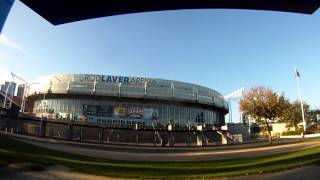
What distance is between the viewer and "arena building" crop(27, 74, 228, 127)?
93.5m

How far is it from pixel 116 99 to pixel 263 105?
1973 inches

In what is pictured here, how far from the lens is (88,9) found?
6.06 metres

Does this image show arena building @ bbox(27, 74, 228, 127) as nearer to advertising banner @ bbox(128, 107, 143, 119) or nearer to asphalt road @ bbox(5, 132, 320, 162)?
advertising banner @ bbox(128, 107, 143, 119)

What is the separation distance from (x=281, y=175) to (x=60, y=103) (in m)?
90.6

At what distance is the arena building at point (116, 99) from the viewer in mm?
93500

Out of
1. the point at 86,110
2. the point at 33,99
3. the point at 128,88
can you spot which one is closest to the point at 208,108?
the point at 128,88

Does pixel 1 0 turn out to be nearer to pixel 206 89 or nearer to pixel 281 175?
pixel 281 175

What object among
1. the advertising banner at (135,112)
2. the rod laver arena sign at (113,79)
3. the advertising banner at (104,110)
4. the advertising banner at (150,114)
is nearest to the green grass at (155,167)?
the advertising banner at (104,110)

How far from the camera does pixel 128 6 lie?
609 cm

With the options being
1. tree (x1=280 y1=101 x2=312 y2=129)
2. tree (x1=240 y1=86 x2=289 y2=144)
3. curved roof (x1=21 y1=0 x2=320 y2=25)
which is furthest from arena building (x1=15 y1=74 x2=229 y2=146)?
curved roof (x1=21 y1=0 x2=320 y2=25)

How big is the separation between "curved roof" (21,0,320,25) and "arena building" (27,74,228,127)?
85.6 meters

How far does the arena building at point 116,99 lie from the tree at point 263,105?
39.2 m

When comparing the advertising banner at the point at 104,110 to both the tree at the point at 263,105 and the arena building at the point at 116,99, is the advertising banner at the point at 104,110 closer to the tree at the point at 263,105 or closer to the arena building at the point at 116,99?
the arena building at the point at 116,99

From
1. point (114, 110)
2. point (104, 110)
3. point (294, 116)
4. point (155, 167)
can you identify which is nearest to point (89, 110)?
point (104, 110)
